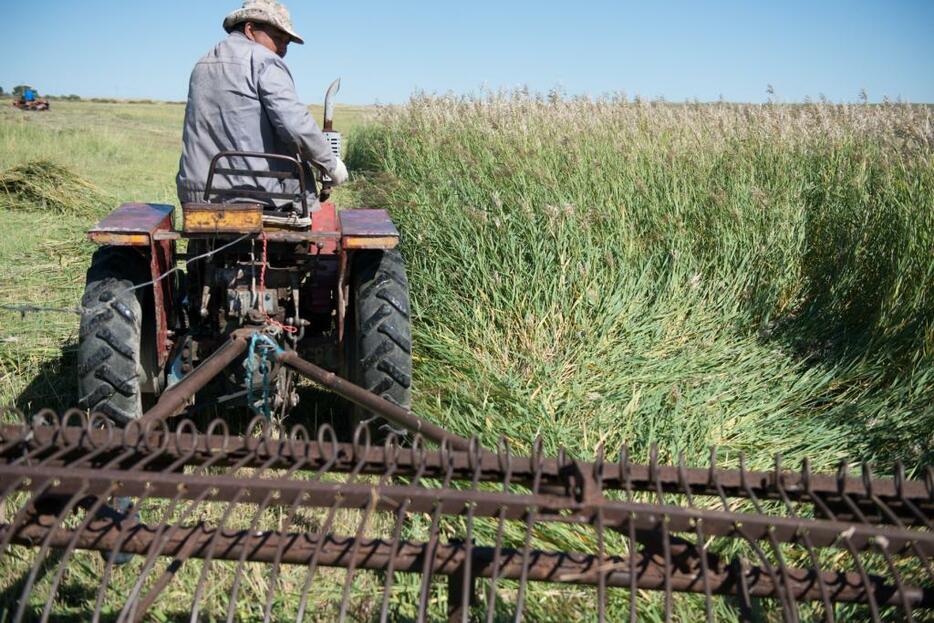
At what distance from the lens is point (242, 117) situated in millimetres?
3465

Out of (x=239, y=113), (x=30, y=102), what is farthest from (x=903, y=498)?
(x=30, y=102)

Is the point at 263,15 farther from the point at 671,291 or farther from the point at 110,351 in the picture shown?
the point at 671,291

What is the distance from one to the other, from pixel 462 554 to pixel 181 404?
3.87 feet

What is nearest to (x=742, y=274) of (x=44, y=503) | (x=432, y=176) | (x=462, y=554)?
(x=432, y=176)

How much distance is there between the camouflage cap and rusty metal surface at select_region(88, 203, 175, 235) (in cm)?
92

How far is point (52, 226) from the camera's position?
7.85 m

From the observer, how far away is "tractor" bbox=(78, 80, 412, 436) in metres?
3.15

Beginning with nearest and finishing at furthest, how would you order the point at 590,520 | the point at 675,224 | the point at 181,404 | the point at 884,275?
the point at 590,520 → the point at 181,404 → the point at 884,275 → the point at 675,224

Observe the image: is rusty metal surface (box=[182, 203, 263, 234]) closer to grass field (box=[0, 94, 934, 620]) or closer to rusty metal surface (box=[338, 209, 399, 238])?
rusty metal surface (box=[338, 209, 399, 238])

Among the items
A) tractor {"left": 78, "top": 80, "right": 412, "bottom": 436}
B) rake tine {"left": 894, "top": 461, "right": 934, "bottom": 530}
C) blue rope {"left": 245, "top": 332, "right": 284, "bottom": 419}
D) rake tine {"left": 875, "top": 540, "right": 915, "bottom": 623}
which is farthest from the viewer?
tractor {"left": 78, "top": 80, "right": 412, "bottom": 436}

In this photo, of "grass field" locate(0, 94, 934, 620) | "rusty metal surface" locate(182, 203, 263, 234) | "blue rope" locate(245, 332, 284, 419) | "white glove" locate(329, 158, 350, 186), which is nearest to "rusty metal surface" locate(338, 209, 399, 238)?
"white glove" locate(329, 158, 350, 186)

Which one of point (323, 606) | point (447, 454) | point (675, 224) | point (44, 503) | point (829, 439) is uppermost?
point (675, 224)

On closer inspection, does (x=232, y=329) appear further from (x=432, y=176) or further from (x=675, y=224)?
(x=432, y=176)

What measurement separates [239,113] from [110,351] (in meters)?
1.13
